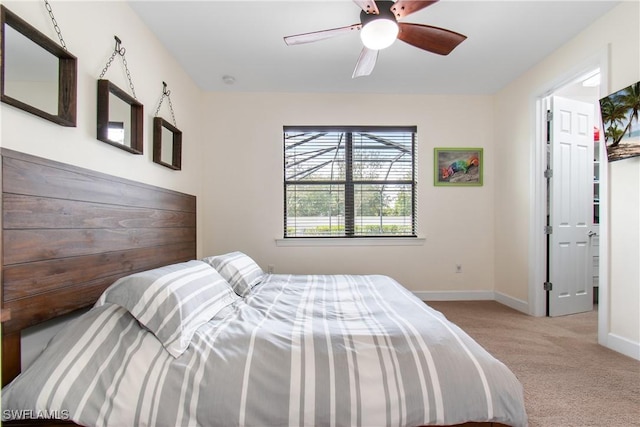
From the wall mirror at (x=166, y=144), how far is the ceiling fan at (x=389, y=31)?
1283mm

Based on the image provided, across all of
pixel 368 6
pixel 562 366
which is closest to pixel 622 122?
pixel 562 366

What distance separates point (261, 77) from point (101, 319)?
9.09 feet

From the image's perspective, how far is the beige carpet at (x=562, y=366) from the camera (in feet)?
5.06

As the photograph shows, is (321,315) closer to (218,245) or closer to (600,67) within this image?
(218,245)

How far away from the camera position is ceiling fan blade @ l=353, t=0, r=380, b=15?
1685mm

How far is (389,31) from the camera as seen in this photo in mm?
1816

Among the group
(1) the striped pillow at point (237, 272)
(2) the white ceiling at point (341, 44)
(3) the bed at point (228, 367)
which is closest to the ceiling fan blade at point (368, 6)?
(2) the white ceiling at point (341, 44)

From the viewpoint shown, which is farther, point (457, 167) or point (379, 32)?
point (457, 167)

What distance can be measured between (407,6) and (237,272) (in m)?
2.04

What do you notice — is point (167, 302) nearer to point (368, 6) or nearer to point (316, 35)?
point (316, 35)

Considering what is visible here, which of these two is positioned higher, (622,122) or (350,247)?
(622,122)

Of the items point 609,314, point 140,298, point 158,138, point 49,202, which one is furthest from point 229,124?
point 609,314

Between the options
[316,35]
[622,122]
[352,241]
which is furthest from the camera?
[352,241]

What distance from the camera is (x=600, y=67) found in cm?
243
